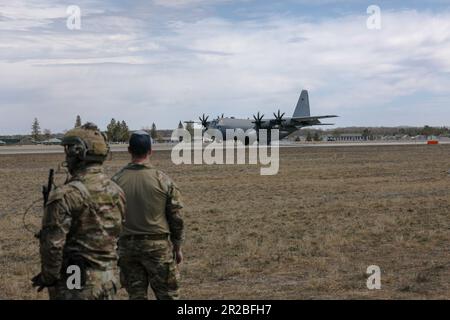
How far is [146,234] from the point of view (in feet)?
19.7

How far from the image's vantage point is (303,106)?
91.1 metres

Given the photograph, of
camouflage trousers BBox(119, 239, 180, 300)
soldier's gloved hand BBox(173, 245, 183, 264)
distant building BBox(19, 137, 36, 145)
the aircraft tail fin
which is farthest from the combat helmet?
distant building BBox(19, 137, 36, 145)

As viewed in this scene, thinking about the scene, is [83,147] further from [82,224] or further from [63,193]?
[82,224]

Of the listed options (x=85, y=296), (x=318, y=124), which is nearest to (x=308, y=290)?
(x=85, y=296)

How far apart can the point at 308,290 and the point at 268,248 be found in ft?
9.78

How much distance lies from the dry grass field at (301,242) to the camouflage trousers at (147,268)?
2334mm

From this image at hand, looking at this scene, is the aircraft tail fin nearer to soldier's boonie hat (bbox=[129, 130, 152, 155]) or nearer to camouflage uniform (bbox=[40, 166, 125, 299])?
soldier's boonie hat (bbox=[129, 130, 152, 155])

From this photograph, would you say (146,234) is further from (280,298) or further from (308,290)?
(308,290)

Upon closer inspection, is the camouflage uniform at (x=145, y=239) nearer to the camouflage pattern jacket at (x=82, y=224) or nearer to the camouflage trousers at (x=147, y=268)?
the camouflage trousers at (x=147, y=268)

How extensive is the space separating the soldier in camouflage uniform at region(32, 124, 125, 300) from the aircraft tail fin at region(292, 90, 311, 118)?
285ft

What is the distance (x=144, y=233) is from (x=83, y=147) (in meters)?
1.41

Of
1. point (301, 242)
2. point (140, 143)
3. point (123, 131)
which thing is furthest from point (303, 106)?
point (140, 143)

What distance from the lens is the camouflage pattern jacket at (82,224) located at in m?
4.67

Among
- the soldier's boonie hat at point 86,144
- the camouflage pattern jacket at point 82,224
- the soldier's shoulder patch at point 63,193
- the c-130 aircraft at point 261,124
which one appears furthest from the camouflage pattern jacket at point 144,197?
the c-130 aircraft at point 261,124
